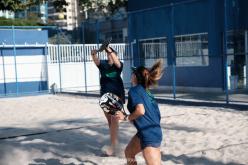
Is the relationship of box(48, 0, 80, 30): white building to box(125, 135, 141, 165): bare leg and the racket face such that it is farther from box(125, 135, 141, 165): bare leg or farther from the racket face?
box(125, 135, 141, 165): bare leg

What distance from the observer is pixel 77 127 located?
10102 mm

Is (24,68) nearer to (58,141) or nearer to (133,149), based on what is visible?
(58,141)

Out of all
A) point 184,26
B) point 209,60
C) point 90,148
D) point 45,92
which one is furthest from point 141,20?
point 90,148

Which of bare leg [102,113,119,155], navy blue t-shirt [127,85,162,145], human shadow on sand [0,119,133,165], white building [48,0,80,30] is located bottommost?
human shadow on sand [0,119,133,165]

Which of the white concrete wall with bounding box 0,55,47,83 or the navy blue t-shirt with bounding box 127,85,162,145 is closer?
the navy blue t-shirt with bounding box 127,85,162,145

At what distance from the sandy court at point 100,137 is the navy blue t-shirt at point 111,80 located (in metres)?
0.99

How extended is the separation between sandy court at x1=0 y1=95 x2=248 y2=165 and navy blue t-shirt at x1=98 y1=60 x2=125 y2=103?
3.26 ft

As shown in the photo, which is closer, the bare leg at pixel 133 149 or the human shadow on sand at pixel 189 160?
the bare leg at pixel 133 149

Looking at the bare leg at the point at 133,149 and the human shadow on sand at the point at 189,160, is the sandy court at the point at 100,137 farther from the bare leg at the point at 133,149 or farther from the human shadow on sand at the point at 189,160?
the bare leg at the point at 133,149

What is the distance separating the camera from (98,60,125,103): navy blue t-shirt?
6.96 m

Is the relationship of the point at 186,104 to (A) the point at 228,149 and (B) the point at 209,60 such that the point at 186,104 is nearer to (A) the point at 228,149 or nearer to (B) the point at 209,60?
(B) the point at 209,60

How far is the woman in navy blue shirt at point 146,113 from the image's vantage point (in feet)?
15.3

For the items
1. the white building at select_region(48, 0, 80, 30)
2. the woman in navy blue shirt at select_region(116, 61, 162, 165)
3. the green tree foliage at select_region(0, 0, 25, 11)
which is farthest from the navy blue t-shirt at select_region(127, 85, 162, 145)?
the white building at select_region(48, 0, 80, 30)

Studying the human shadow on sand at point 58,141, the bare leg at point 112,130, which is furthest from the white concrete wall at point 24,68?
the bare leg at point 112,130
